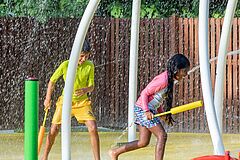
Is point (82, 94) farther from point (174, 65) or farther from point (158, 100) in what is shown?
point (174, 65)

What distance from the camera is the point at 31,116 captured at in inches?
319

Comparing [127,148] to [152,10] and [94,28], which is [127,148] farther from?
[152,10]

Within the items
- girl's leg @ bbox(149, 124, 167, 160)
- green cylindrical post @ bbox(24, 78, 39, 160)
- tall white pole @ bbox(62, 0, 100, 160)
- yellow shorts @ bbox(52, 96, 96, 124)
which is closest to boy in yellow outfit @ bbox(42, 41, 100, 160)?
yellow shorts @ bbox(52, 96, 96, 124)

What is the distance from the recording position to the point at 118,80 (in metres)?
17.4

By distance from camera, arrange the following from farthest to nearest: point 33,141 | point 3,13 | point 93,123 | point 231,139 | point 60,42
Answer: point 3,13 → point 60,42 → point 231,139 → point 93,123 → point 33,141

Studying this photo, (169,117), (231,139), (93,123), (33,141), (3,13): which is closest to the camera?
(33,141)

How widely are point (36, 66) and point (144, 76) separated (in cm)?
191

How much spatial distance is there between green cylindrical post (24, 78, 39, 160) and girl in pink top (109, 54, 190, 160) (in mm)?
2219

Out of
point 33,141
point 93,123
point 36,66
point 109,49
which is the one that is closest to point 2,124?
point 36,66

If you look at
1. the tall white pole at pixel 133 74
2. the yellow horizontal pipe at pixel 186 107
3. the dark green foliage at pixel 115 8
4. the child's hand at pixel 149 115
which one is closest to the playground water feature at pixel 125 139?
the tall white pole at pixel 133 74

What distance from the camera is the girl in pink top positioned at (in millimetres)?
10016

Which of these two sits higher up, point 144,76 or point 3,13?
point 3,13

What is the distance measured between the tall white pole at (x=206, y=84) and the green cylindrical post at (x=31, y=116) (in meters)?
1.50

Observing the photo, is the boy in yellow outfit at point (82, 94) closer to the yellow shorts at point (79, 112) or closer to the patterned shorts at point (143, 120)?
the yellow shorts at point (79, 112)
